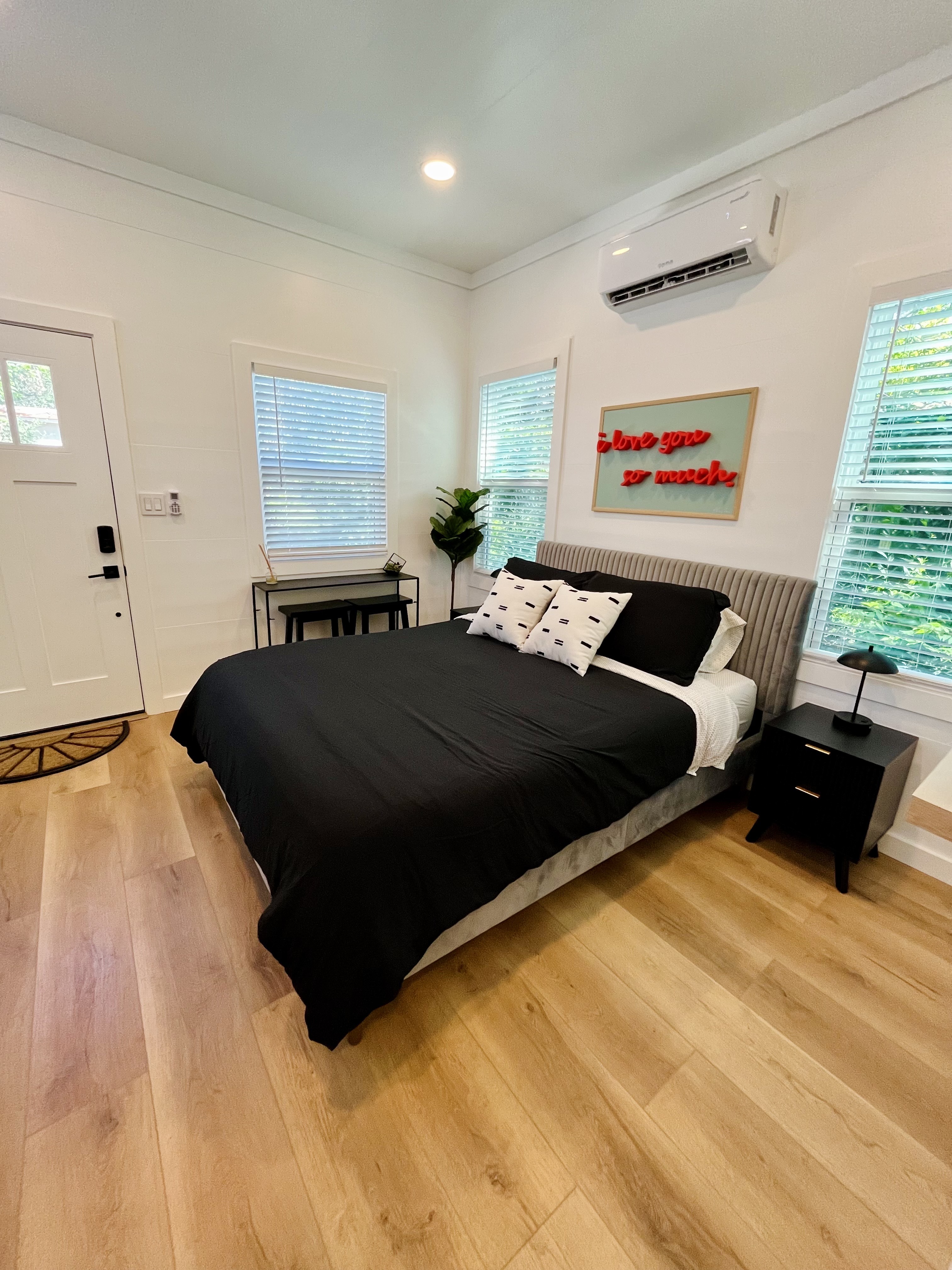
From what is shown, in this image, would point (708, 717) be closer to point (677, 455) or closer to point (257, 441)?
point (677, 455)

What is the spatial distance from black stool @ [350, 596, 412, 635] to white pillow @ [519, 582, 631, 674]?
4.60 feet

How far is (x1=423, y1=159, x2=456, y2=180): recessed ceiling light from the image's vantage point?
2535 mm

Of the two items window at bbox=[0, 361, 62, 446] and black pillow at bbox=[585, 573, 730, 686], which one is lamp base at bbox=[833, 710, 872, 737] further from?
window at bbox=[0, 361, 62, 446]

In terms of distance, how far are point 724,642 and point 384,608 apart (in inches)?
88.5

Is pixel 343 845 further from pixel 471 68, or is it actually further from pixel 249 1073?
pixel 471 68

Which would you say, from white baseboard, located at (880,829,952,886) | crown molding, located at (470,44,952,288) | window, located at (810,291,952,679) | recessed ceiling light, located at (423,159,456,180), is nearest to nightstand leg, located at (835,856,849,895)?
white baseboard, located at (880,829,952,886)

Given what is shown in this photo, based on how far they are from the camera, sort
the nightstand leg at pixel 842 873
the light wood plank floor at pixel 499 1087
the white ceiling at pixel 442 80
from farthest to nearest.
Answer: the nightstand leg at pixel 842 873
the white ceiling at pixel 442 80
the light wood plank floor at pixel 499 1087

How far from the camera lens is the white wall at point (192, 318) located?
8.33 feet

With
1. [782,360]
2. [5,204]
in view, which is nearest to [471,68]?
[782,360]

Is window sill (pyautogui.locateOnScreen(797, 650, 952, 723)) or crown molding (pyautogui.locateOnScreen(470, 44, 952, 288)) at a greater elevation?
crown molding (pyautogui.locateOnScreen(470, 44, 952, 288))

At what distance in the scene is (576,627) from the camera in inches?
97.4

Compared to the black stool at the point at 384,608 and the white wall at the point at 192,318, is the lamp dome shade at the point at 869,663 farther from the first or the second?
the white wall at the point at 192,318

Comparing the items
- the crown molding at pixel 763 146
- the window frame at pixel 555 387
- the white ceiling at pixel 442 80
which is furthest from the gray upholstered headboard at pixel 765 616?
the white ceiling at pixel 442 80

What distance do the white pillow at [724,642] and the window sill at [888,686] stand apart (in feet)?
0.97
